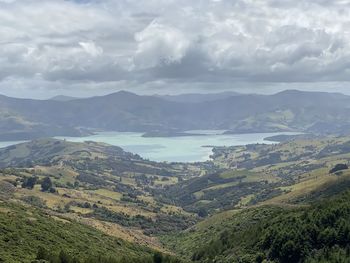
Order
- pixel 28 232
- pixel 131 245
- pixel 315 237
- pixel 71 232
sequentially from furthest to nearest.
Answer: pixel 131 245 → pixel 71 232 → pixel 28 232 → pixel 315 237

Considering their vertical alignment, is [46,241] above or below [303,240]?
below

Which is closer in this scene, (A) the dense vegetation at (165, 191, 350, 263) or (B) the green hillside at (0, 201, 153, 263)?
(B) the green hillside at (0, 201, 153, 263)

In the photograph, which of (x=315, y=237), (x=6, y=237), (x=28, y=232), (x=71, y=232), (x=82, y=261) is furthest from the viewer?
(x=71, y=232)

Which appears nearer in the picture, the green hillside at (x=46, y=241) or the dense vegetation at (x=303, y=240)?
the green hillside at (x=46, y=241)

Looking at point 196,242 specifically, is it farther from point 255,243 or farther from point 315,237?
point 315,237

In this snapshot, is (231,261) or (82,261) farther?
(231,261)

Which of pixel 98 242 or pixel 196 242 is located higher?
pixel 98 242

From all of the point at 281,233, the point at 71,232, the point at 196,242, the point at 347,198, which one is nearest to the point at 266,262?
the point at 281,233

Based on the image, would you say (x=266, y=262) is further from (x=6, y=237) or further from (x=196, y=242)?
(x=196, y=242)

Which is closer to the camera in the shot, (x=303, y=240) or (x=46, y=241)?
(x=303, y=240)

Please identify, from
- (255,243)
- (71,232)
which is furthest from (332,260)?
(71,232)

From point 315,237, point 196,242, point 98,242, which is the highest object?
point 315,237
